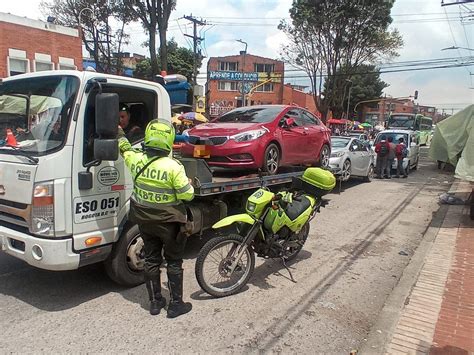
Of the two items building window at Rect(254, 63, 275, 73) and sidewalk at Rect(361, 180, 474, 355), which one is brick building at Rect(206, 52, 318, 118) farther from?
sidewalk at Rect(361, 180, 474, 355)

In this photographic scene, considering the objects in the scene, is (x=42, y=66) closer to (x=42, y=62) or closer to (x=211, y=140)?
(x=42, y=62)

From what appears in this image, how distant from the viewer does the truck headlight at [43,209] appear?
3.76m

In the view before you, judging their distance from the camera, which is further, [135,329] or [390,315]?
[390,315]

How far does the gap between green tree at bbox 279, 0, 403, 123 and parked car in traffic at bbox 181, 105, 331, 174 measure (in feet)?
60.0

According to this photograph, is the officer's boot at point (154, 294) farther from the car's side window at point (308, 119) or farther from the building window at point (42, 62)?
the building window at point (42, 62)

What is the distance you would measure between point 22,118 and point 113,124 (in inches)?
50.4

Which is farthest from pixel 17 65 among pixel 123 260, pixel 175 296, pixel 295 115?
pixel 175 296

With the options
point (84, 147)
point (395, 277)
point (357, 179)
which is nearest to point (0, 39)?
point (357, 179)

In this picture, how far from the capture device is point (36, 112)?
4.20 m

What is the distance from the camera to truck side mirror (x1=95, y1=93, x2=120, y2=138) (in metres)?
3.72

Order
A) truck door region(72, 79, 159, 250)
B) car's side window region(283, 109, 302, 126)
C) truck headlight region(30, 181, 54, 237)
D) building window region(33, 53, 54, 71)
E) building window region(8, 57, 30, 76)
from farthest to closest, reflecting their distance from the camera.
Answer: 1. building window region(33, 53, 54, 71)
2. building window region(8, 57, 30, 76)
3. car's side window region(283, 109, 302, 126)
4. truck door region(72, 79, 159, 250)
5. truck headlight region(30, 181, 54, 237)

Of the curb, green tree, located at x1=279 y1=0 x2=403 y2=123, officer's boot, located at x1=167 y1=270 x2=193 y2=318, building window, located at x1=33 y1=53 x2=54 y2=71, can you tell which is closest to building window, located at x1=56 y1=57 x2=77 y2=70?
building window, located at x1=33 y1=53 x2=54 y2=71

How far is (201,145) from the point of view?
602 cm

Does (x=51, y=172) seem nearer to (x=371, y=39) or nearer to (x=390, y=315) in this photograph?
(x=390, y=315)
